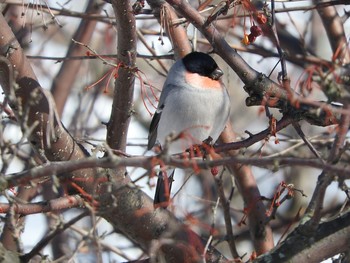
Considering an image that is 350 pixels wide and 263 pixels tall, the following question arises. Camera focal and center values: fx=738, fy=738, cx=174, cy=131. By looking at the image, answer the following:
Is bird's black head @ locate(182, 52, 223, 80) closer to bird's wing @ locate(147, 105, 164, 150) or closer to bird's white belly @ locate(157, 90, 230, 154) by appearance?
bird's white belly @ locate(157, 90, 230, 154)

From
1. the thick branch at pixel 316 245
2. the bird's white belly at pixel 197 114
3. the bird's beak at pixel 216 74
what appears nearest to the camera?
the thick branch at pixel 316 245

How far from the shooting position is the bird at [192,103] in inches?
149

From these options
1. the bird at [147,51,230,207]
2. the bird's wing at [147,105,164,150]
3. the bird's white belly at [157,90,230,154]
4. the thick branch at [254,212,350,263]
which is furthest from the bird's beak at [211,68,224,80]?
the thick branch at [254,212,350,263]

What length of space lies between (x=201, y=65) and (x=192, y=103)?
0.28 m

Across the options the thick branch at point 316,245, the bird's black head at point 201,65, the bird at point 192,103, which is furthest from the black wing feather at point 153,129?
the thick branch at point 316,245

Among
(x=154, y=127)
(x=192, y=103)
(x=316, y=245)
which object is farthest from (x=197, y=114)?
(x=316, y=245)

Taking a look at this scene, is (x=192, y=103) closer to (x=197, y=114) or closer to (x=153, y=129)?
(x=197, y=114)

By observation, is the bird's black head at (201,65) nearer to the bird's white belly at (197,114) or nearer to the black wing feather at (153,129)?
the bird's white belly at (197,114)

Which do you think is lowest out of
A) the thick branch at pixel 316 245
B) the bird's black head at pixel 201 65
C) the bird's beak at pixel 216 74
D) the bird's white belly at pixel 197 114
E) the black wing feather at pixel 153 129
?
the thick branch at pixel 316 245

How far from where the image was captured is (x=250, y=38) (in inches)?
127

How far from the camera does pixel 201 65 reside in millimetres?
3992

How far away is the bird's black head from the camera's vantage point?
390 cm

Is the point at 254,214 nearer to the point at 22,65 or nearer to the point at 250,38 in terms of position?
the point at 250,38

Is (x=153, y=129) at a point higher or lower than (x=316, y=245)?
higher
